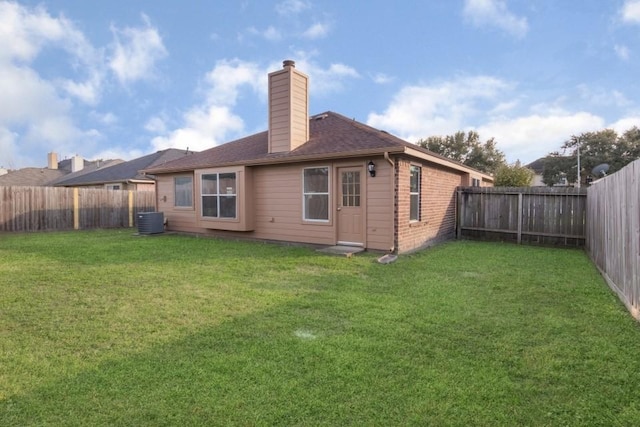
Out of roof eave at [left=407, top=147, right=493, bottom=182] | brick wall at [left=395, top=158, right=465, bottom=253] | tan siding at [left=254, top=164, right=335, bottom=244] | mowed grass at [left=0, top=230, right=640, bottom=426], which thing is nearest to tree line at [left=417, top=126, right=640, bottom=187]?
roof eave at [left=407, top=147, right=493, bottom=182]

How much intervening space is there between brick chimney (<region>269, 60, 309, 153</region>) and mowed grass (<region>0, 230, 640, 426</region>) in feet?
15.3

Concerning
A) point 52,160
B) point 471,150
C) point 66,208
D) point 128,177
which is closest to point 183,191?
point 66,208

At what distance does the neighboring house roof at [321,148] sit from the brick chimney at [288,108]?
0.29 m

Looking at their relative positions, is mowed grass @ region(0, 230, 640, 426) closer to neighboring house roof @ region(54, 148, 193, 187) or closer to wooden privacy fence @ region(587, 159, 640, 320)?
wooden privacy fence @ region(587, 159, 640, 320)

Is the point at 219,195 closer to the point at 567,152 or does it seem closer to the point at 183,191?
the point at 183,191

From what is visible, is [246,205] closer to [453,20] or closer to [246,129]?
[453,20]

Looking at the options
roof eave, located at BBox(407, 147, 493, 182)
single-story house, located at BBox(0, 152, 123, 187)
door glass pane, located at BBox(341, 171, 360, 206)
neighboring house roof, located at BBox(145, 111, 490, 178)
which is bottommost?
door glass pane, located at BBox(341, 171, 360, 206)

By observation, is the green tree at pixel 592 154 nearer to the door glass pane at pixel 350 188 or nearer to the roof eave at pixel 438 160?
the roof eave at pixel 438 160

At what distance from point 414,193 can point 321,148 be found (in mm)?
2508

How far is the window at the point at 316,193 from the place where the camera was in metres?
9.20

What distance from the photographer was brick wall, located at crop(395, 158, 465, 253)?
27.3 feet

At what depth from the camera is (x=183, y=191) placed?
12.6 metres

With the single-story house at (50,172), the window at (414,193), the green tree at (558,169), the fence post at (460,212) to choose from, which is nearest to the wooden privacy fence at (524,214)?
the fence post at (460,212)

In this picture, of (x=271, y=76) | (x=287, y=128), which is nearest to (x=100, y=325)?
(x=287, y=128)
